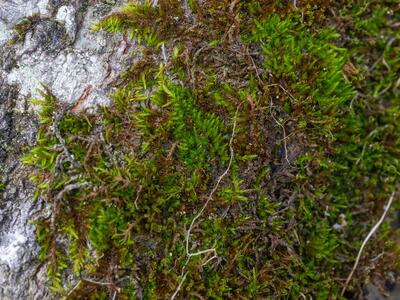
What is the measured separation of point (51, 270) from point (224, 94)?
1.28 meters

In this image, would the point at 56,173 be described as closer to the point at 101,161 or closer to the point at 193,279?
the point at 101,161

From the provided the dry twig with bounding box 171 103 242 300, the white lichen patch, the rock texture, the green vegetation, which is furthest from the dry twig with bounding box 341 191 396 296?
the white lichen patch

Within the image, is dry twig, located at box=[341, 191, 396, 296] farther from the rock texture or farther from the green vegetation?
the rock texture

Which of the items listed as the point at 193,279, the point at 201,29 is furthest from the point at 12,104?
the point at 193,279

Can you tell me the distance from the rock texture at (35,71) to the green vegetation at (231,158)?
0.26 feet

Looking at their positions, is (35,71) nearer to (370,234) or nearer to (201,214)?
(201,214)

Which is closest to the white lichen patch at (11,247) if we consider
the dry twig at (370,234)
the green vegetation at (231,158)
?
the green vegetation at (231,158)

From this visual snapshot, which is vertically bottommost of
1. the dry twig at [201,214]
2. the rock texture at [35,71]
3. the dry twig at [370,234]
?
the dry twig at [370,234]

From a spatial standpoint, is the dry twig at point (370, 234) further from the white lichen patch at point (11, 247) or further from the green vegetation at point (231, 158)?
the white lichen patch at point (11, 247)

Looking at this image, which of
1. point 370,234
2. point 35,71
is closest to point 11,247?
point 35,71

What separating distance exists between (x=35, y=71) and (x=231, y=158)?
3.88 feet

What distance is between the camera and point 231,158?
217 centimetres

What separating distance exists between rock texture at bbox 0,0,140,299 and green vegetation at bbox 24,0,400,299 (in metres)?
0.08

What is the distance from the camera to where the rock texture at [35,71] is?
2.05m
